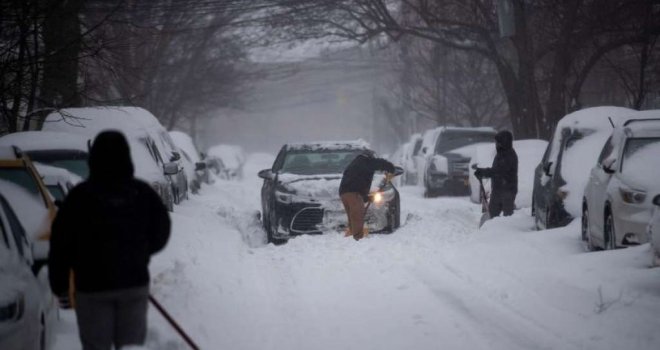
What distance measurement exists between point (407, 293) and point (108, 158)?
17.1ft

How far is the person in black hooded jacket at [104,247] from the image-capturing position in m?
5.48

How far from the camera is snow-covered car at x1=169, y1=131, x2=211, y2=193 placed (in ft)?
84.7

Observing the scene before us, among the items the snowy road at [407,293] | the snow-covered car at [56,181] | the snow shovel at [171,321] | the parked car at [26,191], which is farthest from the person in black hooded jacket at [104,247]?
the snow-covered car at [56,181]

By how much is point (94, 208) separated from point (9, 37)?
908cm

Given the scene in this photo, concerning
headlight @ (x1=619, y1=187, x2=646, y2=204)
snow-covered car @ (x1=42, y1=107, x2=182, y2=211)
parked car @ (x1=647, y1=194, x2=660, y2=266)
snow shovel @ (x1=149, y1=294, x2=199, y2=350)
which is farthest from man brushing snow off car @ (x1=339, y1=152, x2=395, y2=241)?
snow shovel @ (x1=149, y1=294, x2=199, y2=350)

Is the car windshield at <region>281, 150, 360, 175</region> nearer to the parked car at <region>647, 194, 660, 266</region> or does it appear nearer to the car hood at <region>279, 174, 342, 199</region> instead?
the car hood at <region>279, 174, 342, 199</region>

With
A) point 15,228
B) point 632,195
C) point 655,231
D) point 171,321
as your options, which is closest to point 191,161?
point 632,195

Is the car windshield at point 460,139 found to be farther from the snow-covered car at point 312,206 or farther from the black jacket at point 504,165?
the snow-covered car at point 312,206

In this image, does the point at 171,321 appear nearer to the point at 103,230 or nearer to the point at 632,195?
the point at 103,230

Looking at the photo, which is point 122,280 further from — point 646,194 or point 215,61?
point 215,61

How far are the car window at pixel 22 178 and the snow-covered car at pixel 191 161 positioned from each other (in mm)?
15601

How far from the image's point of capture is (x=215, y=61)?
40062 mm

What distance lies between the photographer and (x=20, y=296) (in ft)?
19.2

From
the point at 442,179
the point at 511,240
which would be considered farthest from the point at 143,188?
the point at 442,179
